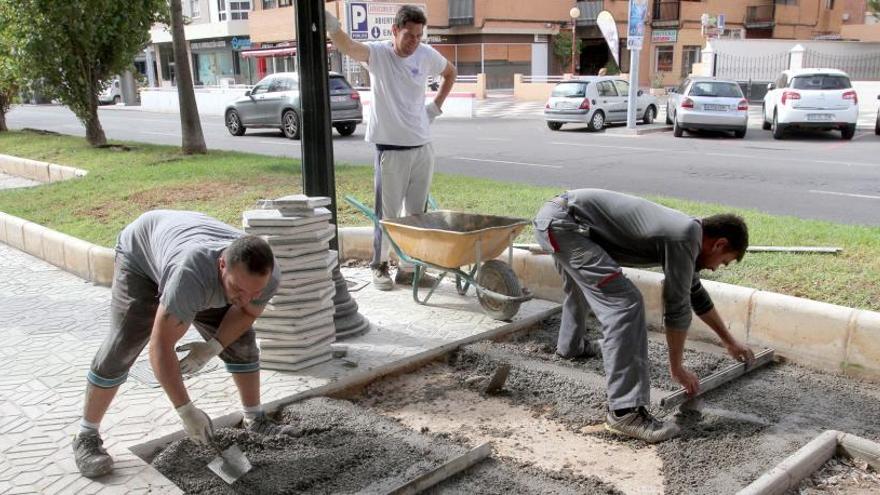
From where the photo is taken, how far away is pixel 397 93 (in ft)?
19.3

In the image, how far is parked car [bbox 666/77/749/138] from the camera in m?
18.7

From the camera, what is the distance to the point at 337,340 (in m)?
5.15

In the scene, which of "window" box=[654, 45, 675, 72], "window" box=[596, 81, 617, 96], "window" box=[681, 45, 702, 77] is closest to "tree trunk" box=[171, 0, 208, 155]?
"window" box=[596, 81, 617, 96]

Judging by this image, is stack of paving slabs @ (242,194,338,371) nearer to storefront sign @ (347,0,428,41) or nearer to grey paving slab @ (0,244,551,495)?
grey paving slab @ (0,244,551,495)

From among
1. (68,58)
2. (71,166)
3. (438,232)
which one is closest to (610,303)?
(438,232)

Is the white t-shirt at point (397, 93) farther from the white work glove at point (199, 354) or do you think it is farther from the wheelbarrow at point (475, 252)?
the white work glove at point (199, 354)

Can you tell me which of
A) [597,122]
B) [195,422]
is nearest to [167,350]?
[195,422]

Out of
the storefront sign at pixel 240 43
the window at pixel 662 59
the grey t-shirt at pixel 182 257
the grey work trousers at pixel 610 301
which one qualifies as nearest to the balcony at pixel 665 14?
the window at pixel 662 59

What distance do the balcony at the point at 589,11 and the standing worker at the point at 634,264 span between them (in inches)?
1661

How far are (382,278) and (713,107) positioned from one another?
48.8 ft

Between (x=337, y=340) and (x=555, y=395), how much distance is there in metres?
1.59

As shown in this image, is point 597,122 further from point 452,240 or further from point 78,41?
point 452,240

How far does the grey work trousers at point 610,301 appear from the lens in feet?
12.4

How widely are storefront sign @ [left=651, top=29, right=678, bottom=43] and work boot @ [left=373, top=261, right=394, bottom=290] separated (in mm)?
39482
